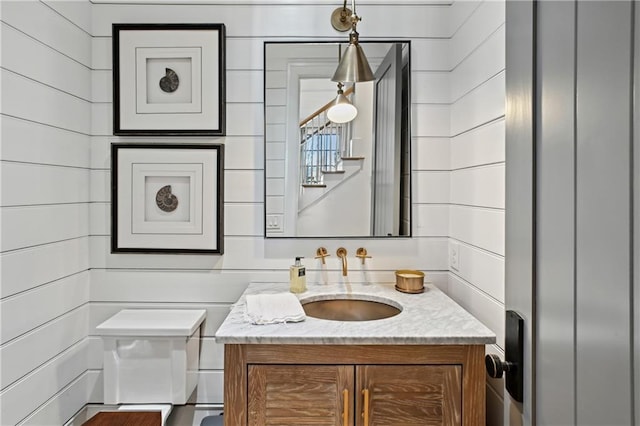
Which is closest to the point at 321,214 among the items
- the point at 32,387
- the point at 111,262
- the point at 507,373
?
the point at 111,262

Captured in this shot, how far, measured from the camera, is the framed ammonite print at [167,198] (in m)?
1.88

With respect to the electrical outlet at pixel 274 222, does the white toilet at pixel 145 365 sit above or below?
below

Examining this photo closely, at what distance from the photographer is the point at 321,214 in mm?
1907

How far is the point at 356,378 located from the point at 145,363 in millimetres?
952

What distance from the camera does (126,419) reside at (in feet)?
4.39

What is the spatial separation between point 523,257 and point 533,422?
0.30 meters

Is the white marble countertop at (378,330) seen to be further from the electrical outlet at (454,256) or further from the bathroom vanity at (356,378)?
the electrical outlet at (454,256)

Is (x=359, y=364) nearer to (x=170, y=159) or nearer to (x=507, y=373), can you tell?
(x=507, y=373)

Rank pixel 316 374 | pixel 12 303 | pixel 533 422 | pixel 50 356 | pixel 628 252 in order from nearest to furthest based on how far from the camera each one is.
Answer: pixel 628 252
pixel 533 422
pixel 316 374
pixel 12 303
pixel 50 356

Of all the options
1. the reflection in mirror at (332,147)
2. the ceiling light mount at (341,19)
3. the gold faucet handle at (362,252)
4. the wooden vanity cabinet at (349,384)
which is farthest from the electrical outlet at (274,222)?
the ceiling light mount at (341,19)

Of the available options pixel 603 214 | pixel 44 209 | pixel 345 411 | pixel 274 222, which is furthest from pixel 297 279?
pixel 603 214

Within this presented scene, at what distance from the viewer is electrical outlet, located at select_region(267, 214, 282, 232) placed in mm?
1902

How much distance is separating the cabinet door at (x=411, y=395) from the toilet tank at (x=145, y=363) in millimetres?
835

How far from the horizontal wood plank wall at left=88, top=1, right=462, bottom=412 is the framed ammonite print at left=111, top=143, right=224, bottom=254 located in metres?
0.05
